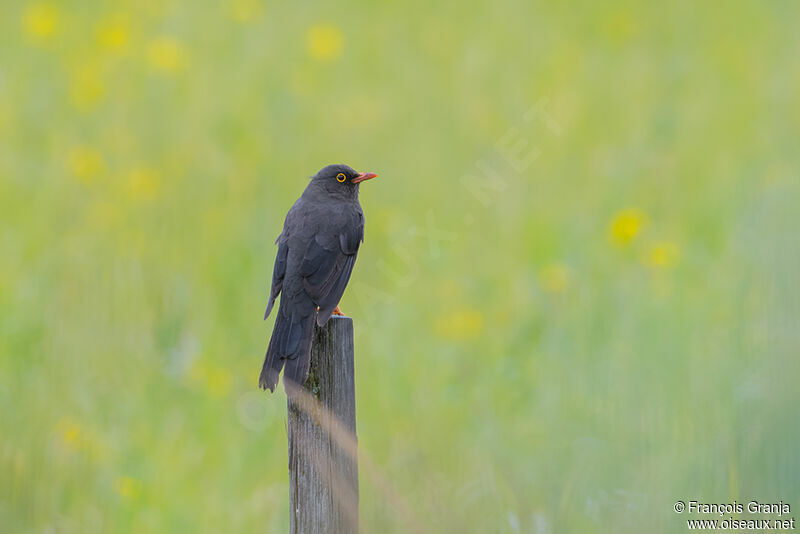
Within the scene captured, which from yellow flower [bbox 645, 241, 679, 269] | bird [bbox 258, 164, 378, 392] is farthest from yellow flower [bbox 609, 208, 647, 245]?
bird [bbox 258, 164, 378, 392]

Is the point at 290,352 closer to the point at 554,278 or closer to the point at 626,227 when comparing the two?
the point at 554,278

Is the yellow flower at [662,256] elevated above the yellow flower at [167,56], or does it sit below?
below

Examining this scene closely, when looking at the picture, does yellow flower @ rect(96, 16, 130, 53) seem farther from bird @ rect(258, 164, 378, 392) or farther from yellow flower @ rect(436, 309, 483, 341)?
bird @ rect(258, 164, 378, 392)

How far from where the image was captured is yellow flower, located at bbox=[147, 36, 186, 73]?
7.87m

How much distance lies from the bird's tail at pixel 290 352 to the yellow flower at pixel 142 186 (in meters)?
3.96

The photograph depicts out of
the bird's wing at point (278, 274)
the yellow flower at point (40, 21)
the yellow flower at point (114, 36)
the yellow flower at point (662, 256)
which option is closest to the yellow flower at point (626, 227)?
the yellow flower at point (662, 256)

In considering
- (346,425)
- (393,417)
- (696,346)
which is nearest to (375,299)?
(393,417)

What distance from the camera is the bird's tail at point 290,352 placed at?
2.89 meters

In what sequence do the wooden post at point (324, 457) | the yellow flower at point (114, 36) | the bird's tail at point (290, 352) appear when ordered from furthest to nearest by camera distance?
the yellow flower at point (114, 36) → the bird's tail at point (290, 352) → the wooden post at point (324, 457)

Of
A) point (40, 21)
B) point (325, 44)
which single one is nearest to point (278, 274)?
point (325, 44)

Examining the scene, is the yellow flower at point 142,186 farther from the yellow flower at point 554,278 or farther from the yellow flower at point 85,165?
the yellow flower at point 554,278

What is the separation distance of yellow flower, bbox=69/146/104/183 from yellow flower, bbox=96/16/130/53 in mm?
1377

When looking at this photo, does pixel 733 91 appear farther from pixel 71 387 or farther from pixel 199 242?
pixel 71 387

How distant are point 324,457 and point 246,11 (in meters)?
6.90
